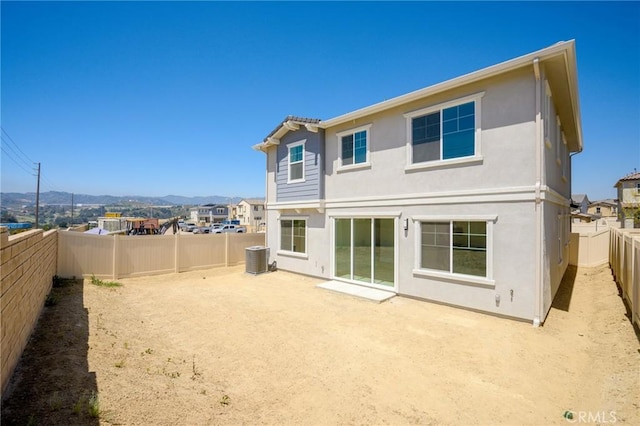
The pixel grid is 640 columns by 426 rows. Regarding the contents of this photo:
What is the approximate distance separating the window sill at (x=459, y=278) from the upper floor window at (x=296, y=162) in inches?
245

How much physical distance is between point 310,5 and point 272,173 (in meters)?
6.91

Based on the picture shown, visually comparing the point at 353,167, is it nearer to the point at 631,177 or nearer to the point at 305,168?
the point at 305,168

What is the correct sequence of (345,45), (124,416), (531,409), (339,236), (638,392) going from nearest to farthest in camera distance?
1. (124,416)
2. (531,409)
3. (638,392)
4. (339,236)
5. (345,45)

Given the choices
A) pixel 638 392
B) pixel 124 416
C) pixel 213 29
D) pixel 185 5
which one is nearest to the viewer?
pixel 124 416

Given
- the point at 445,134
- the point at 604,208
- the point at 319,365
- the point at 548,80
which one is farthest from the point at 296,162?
the point at 604,208

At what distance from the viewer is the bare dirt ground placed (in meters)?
3.62

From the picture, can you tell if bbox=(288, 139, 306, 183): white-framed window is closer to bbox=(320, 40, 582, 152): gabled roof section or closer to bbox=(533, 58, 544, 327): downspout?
bbox=(320, 40, 582, 152): gabled roof section

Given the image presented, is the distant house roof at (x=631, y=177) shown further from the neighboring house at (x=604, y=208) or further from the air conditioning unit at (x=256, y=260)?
the air conditioning unit at (x=256, y=260)

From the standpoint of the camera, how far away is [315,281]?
11586 mm

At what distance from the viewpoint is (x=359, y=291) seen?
9680 millimetres

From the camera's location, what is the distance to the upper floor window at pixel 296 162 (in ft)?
41.1

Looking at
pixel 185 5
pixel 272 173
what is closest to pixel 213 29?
pixel 185 5

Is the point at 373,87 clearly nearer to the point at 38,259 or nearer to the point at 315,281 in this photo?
the point at 315,281

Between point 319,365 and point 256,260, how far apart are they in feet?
28.0
